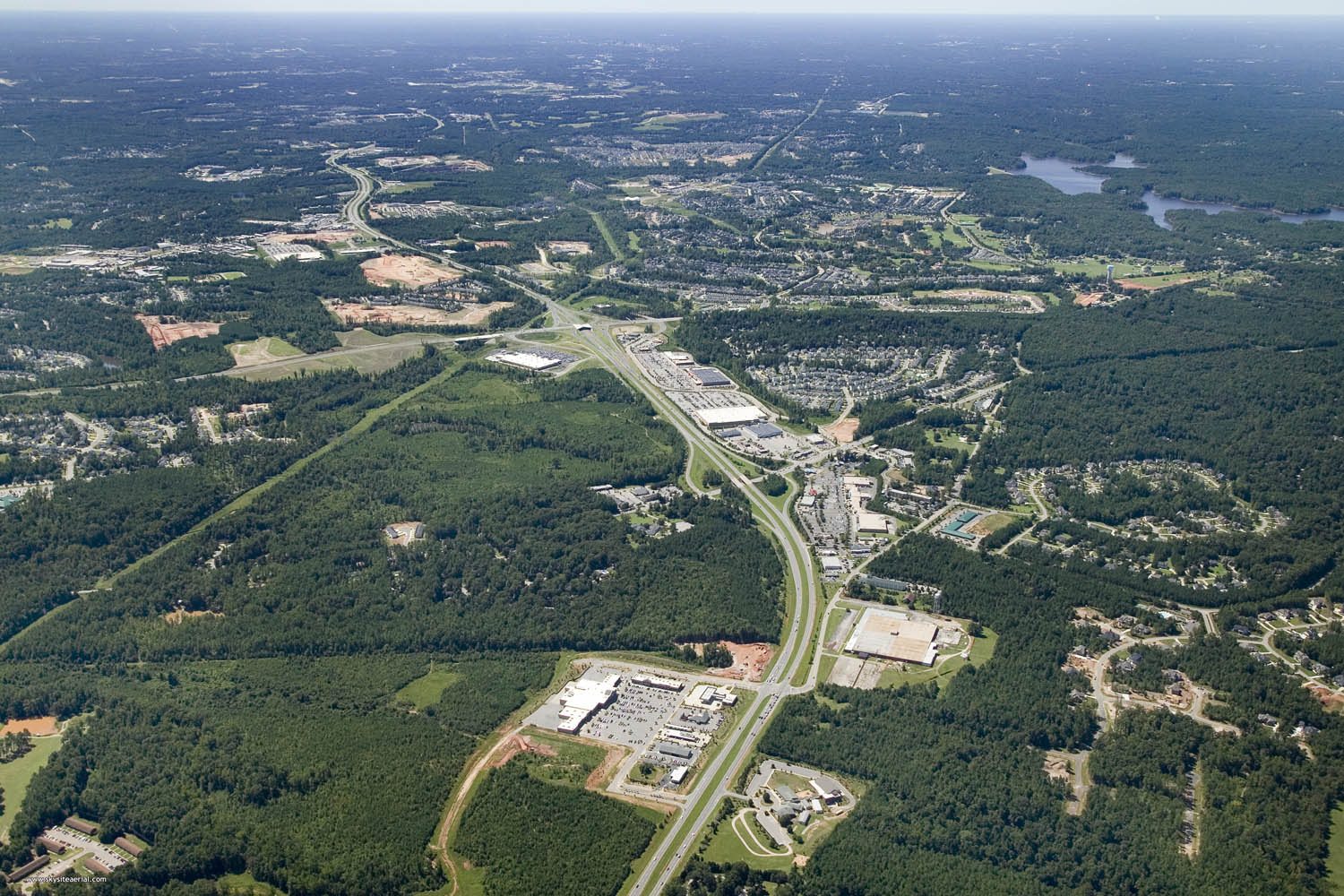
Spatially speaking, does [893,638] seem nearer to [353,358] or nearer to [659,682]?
[659,682]

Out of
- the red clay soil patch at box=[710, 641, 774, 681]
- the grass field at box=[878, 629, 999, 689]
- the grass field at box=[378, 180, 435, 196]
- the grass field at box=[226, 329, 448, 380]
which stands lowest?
the red clay soil patch at box=[710, 641, 774, 681]

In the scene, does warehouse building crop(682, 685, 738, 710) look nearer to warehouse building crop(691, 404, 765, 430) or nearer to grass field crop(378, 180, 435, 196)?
warehouse building crop(691, 404, 765, 430)

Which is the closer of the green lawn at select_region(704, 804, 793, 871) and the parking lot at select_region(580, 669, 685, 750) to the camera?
the green lawn at select_region(704, 804, 793, 871)

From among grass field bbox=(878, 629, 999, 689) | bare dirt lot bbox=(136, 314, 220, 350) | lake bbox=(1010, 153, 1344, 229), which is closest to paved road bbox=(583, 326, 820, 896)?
grass field bbox=(878, 629, 999, 689)

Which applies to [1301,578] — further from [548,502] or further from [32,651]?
[32,651]

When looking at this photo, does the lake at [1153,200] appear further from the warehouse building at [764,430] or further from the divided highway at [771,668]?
the warehouse building at [764,430]

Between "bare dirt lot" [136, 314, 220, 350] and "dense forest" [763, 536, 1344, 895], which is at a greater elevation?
"bare dirt lot" [136, 314, 220, 350]

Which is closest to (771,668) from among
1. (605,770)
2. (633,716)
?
(633,716)
